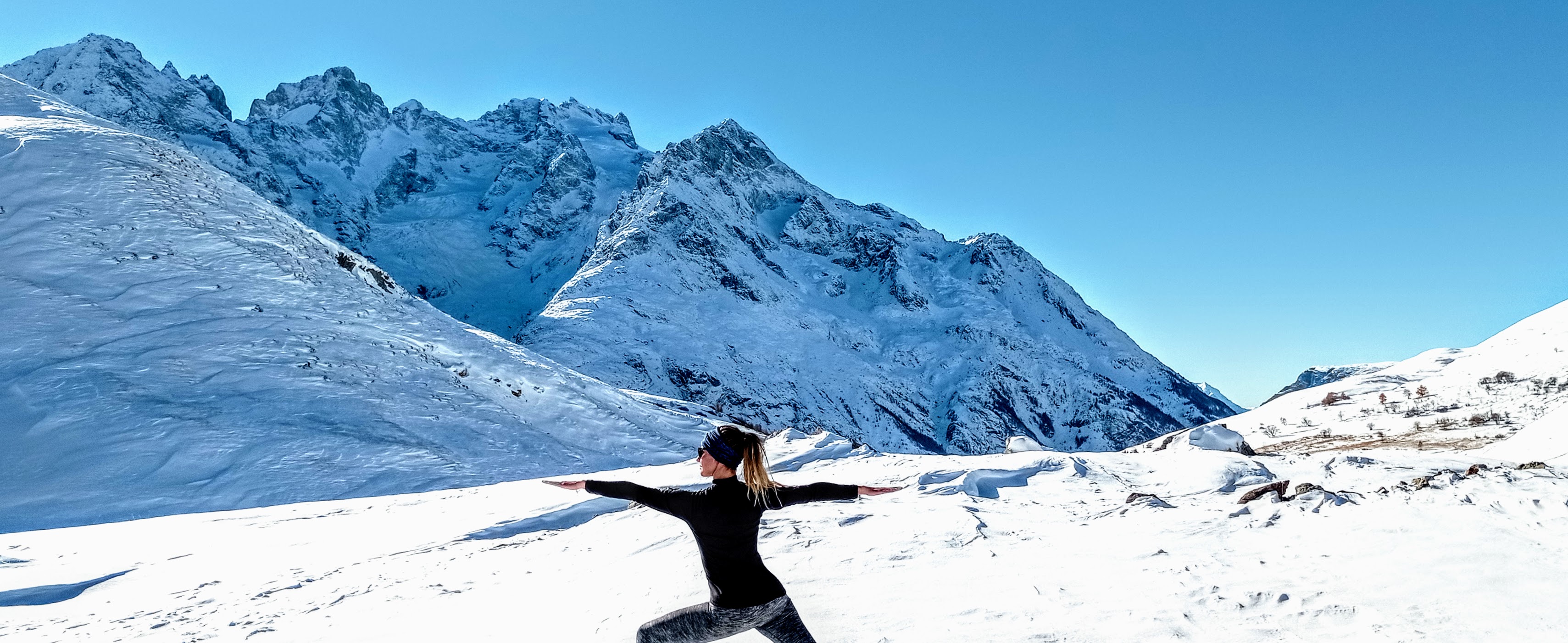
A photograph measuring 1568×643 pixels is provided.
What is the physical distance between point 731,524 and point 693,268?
370ft

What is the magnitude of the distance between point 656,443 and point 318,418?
10.4 m

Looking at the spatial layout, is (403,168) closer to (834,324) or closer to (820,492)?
(834,324)

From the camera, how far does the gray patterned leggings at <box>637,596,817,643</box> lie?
4281mm

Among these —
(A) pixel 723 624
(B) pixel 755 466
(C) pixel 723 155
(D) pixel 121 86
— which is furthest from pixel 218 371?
(D) pixel 121 86

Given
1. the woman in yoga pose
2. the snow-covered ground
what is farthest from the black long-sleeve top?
the snow-covered ground

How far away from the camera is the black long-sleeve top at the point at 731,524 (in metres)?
4.17

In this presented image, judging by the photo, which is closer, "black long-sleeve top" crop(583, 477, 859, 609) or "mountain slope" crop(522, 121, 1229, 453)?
"black long-sleeve top" crop(583, 477, 859, 609)

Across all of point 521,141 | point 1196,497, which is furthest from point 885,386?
point 521,141

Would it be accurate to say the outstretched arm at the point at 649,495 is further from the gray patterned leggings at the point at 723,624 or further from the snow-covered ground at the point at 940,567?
the snow-covered ground at the point at 940,567

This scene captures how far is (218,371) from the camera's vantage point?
72.2 ft

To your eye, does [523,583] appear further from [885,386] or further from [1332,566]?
[885,386]

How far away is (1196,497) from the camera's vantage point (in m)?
10.4

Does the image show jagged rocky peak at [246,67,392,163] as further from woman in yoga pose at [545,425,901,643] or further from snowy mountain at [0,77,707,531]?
woman in yoga pose at [545,425,901,643]

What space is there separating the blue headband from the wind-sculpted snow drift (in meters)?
72.6
